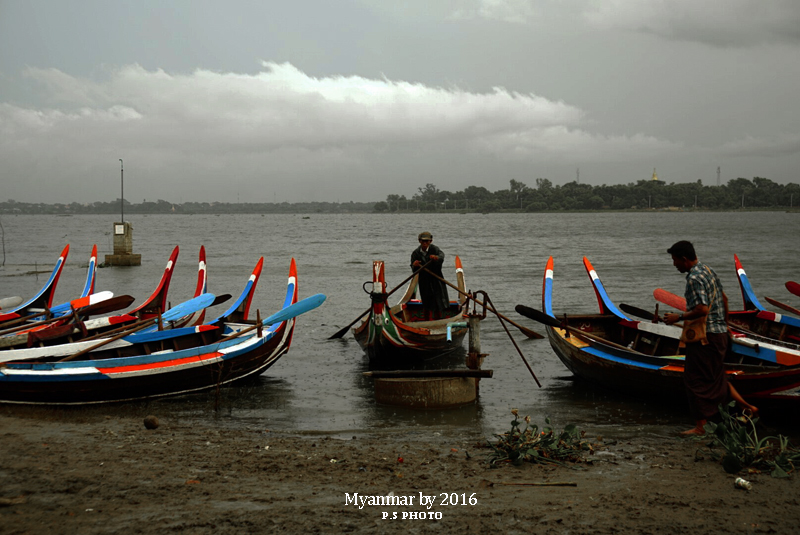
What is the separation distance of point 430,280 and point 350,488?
695cm

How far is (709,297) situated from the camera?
628 centimetres

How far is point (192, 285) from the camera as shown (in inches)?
951

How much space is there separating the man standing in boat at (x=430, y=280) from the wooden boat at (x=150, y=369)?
7.70ft

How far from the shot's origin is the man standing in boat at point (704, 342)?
248 inches

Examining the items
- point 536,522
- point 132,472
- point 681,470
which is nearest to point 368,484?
point 536,522

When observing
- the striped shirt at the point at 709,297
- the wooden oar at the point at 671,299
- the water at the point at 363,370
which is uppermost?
the striped shirt at the point at 709,297

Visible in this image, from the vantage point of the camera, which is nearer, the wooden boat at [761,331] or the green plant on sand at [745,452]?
the green plant on sand at [745,452]

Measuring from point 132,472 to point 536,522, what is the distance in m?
3.50

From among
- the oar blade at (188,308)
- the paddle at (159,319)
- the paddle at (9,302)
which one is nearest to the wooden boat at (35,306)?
the paddle at (9,302)

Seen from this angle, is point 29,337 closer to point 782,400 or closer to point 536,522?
point 536,522

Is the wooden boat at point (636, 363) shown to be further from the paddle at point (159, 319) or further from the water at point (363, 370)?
the paddle at point (159, 319)

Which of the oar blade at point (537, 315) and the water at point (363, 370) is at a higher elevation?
the oar blade at point (537, 315)

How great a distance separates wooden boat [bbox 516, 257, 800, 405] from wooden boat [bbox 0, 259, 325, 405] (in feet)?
12.4

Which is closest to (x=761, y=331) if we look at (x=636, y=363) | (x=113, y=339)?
(x=636, y=363)
